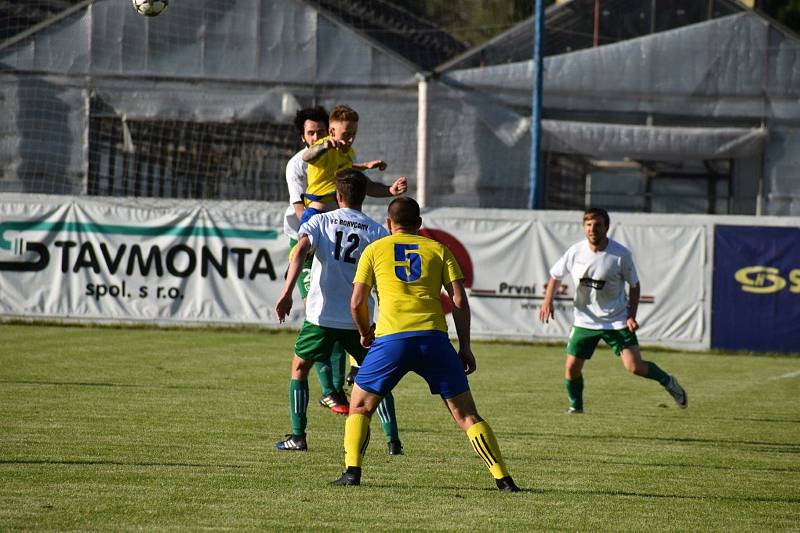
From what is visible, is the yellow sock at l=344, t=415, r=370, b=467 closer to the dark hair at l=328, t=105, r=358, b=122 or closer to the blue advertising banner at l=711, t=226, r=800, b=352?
the dark hair at l=328, t=105, r=358, b=122

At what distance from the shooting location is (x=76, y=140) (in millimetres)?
25875

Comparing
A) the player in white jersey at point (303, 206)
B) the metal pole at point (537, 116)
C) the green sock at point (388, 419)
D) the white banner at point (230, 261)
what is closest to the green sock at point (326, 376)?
the player in white jersey at point (303, 206)

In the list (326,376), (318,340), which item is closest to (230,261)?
(326,376)

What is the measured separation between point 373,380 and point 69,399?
5096 mm

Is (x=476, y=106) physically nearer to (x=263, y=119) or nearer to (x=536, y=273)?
(x=263, y=119)

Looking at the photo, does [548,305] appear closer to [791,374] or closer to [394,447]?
[394,447]

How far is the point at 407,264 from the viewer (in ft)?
23.7

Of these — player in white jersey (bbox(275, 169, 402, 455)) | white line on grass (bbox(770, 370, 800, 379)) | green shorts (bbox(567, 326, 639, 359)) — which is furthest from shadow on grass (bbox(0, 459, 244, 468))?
white line on grass (bbox(770, 370, 800, 379))

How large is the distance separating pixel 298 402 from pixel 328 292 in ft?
2.66

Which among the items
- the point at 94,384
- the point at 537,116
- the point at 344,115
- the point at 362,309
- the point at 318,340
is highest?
the point at 537,116

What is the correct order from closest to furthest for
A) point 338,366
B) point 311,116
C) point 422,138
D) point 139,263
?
point 311,116
point 338,366
point 139,263
point 422,138

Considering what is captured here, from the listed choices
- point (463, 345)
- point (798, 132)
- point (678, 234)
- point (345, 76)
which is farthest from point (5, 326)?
point (798, 132)

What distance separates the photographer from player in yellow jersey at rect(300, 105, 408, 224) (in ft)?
30.8

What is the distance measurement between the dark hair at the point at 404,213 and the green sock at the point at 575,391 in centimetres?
524
